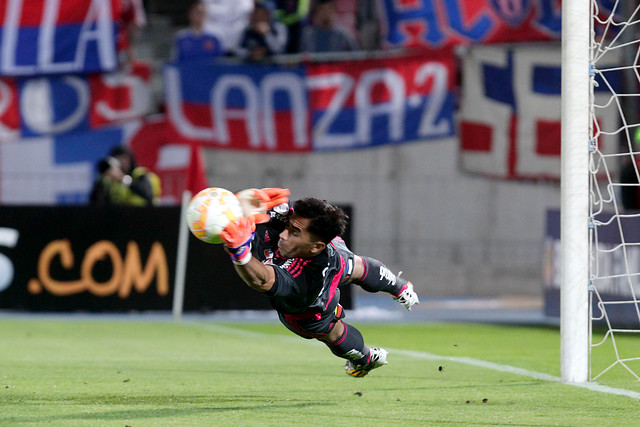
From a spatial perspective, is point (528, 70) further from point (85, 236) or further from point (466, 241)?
point (85, 236)

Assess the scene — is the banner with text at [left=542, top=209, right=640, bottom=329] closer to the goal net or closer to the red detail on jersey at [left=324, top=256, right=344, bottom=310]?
the goal net

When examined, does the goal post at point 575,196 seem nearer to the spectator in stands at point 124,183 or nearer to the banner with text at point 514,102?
the spectator in stands at point 124,183

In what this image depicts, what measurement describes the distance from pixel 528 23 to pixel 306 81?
→ 370 centimetres

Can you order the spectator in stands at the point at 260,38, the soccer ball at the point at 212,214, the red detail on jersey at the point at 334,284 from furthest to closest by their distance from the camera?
the spectator in stands at the point at 260,38
the red detail on jersey at the point at 334,284
the soccer ball at the point at 212,214

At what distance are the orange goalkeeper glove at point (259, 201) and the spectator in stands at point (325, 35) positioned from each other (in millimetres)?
12065

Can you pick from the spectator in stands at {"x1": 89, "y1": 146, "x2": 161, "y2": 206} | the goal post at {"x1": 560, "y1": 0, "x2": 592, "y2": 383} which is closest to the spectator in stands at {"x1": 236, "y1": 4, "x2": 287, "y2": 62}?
the spectator in stands at {"x1": 89, "y1": 146, "x2": 161, "y2": 206}

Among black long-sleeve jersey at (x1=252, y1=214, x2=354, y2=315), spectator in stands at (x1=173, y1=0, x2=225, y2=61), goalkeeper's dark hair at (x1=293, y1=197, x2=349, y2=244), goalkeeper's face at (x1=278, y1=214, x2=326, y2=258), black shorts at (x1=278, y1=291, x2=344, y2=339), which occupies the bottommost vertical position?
black shorts at (x1=278, y1=291, x2=344, y2=339)

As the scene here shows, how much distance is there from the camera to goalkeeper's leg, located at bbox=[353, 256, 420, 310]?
6.80 m

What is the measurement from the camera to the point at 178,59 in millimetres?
17609

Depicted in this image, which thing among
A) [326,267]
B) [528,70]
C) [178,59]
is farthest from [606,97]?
[326,267]

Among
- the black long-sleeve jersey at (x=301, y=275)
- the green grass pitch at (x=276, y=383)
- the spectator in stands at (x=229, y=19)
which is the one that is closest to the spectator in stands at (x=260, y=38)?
the spectator in stands at (x=229, y=19)

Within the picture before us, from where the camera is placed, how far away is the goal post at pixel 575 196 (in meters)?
7.30

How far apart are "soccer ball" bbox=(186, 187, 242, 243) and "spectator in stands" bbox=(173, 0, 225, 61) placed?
12352 millimetres

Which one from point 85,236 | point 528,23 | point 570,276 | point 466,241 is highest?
point 528,23
